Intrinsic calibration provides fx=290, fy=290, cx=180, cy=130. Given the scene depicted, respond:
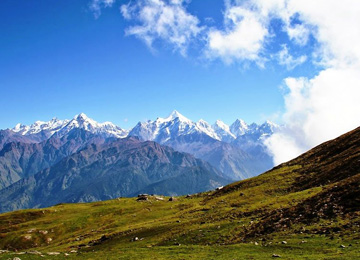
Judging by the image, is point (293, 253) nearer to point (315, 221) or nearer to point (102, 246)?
point (315, 221)

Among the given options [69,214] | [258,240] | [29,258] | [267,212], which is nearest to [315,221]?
[258,240]

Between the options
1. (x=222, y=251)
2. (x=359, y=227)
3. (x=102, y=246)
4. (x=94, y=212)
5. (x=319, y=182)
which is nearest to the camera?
(x=359, y=227)

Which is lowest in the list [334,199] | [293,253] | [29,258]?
[293,253]

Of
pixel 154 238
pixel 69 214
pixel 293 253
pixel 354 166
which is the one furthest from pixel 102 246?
pixel 69 214

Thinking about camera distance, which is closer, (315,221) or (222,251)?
(222,251)

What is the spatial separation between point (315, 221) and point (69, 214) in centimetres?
10192

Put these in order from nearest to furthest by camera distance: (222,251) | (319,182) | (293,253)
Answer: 1. (293,253)
2. (222,251)
3. (319,182)

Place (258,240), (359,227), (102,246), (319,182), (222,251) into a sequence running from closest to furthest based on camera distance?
(359,227)
(222,251)
(258,240)
(102,246)
(319,182)

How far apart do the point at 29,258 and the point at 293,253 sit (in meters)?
33.8

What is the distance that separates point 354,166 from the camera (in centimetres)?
5744

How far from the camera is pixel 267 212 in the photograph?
50.4 metres

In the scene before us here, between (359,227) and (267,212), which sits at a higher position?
(267,212)

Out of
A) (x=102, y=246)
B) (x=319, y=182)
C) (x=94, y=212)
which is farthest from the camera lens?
(x=94, y=212)

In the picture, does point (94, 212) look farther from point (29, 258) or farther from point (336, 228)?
point (336, 228)
